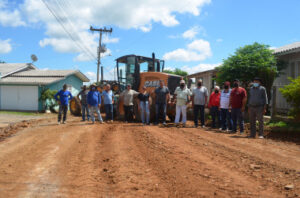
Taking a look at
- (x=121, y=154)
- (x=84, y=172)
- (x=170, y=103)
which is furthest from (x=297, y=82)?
(x=84, y=172)

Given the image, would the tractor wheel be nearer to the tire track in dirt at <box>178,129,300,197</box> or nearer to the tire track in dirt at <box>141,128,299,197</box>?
the tire track in dirt at <box>141,128,299,197</box>

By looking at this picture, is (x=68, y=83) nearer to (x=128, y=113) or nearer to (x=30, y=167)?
(x=128, y=113)

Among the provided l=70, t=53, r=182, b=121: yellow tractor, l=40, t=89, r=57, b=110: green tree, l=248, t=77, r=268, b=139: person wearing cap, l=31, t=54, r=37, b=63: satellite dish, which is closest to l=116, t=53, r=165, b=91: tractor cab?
l=70, t=53, r=182, b=121: yellow tractor

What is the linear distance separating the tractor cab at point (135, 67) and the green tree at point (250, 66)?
10.7 ft

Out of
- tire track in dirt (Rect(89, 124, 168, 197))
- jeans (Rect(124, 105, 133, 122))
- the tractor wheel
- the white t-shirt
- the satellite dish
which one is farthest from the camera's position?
the satellite dish

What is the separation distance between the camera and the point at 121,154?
5301mm

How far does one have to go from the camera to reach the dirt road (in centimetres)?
348

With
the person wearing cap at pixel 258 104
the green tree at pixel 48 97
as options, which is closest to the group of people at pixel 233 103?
the person wearing cap at pixel 258 104

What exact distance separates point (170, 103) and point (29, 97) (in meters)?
14.5

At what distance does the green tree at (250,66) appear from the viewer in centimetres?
1152

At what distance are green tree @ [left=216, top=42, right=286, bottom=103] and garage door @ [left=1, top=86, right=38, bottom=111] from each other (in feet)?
49.3

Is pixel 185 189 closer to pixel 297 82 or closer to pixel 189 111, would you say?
pixel 297 82

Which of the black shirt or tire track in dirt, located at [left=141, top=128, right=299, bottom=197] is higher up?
the black shirt

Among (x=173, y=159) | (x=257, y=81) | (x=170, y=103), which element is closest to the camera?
(x=173, y=159)
